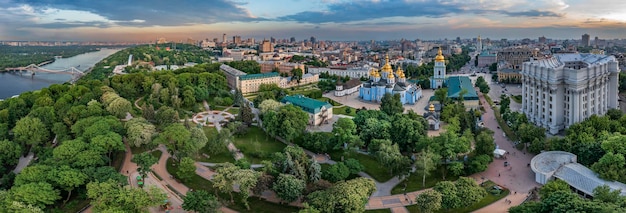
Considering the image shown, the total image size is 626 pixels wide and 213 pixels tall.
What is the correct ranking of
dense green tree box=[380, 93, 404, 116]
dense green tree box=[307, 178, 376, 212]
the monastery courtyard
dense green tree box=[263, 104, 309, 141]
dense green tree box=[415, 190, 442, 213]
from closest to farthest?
dense green tree box=[307, 178, 376, 212] < dense green tree box=[415, 190, 442, 213] < dense green tree box=[263, 104, 309, 141] < dense green tree box=[380, 93, 404, 116] < the monastery courtyard

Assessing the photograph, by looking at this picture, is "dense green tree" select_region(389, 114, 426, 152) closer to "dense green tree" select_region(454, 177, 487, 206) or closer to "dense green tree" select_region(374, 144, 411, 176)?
"dense green tree" select_region(374, 144, 411, 176)

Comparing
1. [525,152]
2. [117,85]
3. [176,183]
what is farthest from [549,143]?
[117,85]

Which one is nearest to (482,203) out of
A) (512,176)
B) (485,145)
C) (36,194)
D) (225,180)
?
(512,176)

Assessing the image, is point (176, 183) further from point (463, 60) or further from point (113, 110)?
point (463, 60)

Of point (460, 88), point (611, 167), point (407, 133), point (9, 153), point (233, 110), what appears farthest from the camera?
point (460, 88)

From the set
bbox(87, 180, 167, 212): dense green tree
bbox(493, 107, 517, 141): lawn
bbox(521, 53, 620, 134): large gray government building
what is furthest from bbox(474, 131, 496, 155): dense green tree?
bbox(87, 180, 167, 212): dense green tree

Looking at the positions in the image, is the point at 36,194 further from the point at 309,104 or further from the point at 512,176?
the point at 512,176
